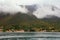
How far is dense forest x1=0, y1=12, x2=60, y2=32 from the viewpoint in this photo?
3.43 meters

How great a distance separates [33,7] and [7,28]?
640 mm

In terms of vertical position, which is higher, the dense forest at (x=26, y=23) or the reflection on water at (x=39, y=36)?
the dense forest at (x=26, y=23)

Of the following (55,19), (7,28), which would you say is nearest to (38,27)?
(55,19)

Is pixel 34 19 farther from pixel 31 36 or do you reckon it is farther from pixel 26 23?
pixel 31 36

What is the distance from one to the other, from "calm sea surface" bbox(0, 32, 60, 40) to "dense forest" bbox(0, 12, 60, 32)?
0.24 ft

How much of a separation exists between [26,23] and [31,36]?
266mm

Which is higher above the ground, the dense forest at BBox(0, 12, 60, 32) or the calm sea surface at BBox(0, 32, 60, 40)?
the dense forest at BBox(0, 12, 60, 32)

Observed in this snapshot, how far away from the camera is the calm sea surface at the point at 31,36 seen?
3377 millimetres

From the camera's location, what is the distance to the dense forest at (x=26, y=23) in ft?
11.2

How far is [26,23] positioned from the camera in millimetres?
3465

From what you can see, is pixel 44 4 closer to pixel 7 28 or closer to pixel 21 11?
pixel 21 11

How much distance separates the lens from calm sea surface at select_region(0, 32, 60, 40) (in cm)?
338

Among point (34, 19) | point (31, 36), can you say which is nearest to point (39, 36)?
point (31, 36)

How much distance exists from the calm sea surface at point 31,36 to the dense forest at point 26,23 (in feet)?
0.24
